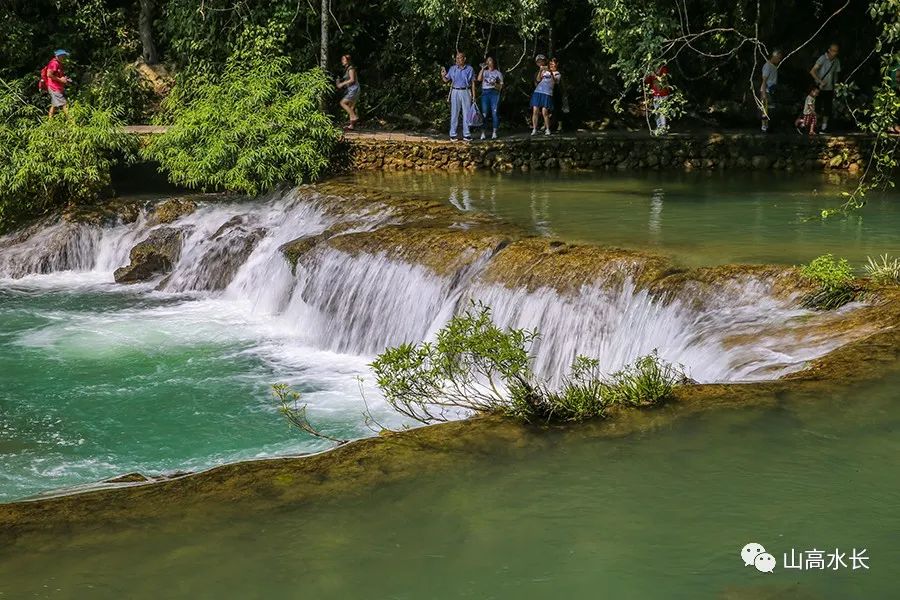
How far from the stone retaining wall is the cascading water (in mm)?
3223

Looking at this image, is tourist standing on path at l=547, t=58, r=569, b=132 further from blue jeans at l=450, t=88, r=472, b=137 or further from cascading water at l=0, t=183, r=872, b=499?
cascading water at l=0, t=183, r=872, b=499

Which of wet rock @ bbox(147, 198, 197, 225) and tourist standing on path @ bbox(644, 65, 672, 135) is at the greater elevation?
tourist standing on path @ bbox(644, 65, 672, 135)

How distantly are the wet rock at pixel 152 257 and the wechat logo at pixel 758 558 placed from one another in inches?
490

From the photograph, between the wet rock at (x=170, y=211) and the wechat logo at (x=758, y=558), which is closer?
the wechat logo at (x=758, y=558)

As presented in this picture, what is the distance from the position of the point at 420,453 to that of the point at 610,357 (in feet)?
13.5

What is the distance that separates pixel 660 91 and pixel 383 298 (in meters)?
7.29

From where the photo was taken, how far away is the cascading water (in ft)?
30.9

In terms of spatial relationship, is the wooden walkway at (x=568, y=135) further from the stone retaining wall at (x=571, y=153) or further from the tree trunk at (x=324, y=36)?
the tree trunk at (x=324, y=36)

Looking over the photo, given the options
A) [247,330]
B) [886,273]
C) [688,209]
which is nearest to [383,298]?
[247,330]

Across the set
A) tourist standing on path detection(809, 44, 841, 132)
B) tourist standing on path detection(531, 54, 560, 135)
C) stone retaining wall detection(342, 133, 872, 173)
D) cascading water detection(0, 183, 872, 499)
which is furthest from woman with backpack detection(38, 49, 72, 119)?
tourist standing on path detection(809, 44, 841, 132)

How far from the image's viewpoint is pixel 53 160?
708 inches

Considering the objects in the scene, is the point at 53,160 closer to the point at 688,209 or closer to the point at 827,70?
the point at 688,209

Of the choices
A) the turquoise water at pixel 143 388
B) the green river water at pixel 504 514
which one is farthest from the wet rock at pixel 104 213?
the green river water at pixel 504 514

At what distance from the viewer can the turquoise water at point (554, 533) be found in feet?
17.5
